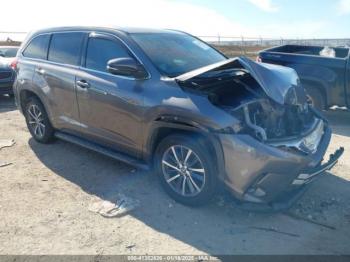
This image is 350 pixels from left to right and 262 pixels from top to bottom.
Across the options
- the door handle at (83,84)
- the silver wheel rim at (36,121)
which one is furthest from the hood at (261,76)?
the silver wheel rim at (36,121)

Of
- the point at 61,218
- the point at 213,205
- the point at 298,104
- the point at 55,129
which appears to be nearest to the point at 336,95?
the point at 298,104

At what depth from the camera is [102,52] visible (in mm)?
4793

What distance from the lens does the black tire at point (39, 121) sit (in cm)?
592

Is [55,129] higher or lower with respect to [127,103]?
lower

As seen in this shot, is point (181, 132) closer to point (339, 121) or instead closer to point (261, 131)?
point (261, 131)

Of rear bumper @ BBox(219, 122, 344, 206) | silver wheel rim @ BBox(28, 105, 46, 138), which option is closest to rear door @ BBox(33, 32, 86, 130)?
silver wheel rim @ BBox(28, 105, 46, 138)

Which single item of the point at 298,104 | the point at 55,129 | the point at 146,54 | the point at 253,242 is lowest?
the point at 253,242

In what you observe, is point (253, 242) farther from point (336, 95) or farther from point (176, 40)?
point (336, 95)

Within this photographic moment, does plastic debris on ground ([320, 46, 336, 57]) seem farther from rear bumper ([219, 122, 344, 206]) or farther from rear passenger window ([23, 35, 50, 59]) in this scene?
rear passenger window ([23, 35, 50, 59])

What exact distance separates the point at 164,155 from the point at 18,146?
10.6 feet

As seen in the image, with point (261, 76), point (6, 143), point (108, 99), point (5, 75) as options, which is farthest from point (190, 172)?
point (5, 75)

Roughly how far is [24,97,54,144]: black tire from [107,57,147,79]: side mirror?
212 centimetres

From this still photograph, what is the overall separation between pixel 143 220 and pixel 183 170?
668mm

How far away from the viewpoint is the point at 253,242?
3.52m
